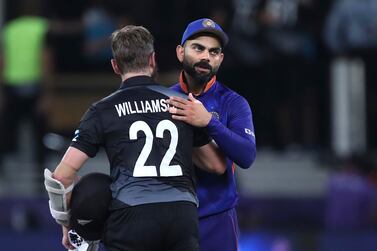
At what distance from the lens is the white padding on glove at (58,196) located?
601 centimetres

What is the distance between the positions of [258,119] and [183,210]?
721cm

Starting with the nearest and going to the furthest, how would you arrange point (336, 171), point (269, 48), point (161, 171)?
1. point (161, 171)
2. point (336, 171)
3. point (269, 48)

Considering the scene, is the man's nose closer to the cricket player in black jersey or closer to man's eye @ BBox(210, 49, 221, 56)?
man's eye @ BBox(210, 49, 221, 56)

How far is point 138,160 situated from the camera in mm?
5965

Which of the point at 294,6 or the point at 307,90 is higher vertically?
the point at 294,6

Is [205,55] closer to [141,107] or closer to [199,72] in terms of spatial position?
[199,72]

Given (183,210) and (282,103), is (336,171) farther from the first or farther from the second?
(183,210)

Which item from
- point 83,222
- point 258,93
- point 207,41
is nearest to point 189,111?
point 207,41

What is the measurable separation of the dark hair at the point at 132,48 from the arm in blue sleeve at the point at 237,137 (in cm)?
46

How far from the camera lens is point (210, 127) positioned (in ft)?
20.1

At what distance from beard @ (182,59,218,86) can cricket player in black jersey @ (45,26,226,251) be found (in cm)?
43

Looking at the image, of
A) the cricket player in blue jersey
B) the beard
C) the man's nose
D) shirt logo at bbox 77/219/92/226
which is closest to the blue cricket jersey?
the cricket player in blue jersey

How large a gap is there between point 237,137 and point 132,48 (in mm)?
703

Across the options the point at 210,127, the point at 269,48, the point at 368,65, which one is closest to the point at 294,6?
the point at 269,48
